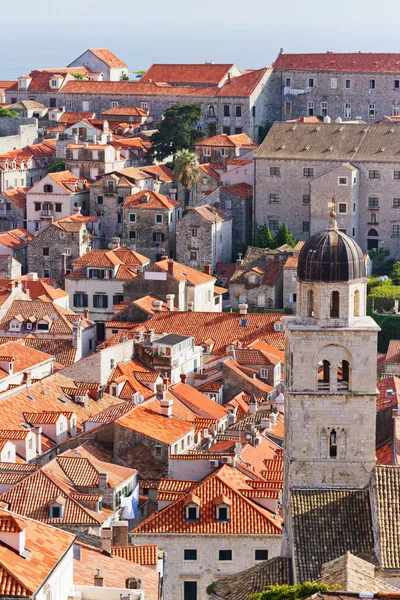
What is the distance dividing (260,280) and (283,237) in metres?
5.31

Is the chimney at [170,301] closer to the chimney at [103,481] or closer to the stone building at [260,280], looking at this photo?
the stone building at [260,280]

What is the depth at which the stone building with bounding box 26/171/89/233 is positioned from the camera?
107812 mm

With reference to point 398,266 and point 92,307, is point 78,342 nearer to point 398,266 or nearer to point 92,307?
point 92,307

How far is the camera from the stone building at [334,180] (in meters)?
102

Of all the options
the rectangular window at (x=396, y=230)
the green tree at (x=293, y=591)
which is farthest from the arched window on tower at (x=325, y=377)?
the rectangular window at (x=396, y=230)

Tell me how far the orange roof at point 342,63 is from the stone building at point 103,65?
2193 centimetres

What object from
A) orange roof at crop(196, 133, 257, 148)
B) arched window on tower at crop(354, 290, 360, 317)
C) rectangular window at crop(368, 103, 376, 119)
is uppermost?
arched window on tower at crop(354, 290, 360, 317)

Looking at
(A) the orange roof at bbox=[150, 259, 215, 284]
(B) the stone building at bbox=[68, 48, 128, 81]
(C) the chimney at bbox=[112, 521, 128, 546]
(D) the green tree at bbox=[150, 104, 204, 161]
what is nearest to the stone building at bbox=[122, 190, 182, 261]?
(A) the orange roof at bbox=[150, 259, 215, 284]

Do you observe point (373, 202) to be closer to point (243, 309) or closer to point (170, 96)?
point (243, 309)

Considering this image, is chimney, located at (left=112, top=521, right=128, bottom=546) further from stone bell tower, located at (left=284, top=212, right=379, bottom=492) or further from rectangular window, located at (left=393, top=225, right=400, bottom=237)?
rectangular window, located at (left=393, top=225, right=400, bottom=237)

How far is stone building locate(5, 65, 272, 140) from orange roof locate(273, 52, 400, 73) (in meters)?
2.16

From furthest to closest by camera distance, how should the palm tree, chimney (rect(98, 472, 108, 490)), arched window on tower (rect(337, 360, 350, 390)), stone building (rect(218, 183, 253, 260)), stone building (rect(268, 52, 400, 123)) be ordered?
stone building (rect(268, 52, 400, 123))
the palm tree
stone building (rect(218, 183, 253, 260))
chimney (rect(98, 472, 108, 490))
arched window on tower (rect(337, 360, 350, 390))

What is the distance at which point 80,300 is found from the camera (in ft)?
324

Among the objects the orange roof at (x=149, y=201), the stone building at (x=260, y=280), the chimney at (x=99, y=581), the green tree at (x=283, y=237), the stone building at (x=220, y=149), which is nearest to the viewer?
the chimney at (x=99, y=581)
